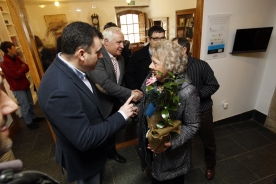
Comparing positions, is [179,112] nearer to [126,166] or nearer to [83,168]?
[83,168]

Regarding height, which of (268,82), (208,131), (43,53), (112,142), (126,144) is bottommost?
(126,144)

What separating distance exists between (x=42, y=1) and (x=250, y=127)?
12.4 ft

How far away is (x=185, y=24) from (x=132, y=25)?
99cm

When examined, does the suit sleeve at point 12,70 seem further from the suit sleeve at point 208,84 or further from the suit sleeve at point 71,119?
the suit sleeve at point 208,84

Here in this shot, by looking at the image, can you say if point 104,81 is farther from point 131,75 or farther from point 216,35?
point 216,35

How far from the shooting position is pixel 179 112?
3.73 feet

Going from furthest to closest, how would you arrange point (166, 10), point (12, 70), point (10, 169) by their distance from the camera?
point (166, 10)
point (12, 70)
point (10, 169)

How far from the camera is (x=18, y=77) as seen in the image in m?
2.93

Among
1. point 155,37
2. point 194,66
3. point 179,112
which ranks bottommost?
point 179,112

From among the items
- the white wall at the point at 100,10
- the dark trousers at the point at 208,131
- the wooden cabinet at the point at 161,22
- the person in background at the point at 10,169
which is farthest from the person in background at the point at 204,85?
the wooden cabinet at the point at 161,22

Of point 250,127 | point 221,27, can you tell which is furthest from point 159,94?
point 250,127

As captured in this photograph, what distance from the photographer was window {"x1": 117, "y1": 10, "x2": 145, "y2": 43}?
113 inches

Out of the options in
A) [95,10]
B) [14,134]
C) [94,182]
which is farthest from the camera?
[14,134]

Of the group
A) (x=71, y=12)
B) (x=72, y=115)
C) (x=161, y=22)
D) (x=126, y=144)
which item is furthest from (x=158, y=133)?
(x=161, y=22)
